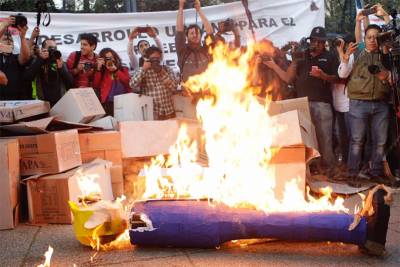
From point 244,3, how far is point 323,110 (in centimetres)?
265

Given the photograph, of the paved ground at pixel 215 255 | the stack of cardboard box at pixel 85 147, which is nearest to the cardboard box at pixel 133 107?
the stack of cardboard box at pixel 85 147

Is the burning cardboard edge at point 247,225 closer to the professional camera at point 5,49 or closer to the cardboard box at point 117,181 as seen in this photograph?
the cardboard box at point 117,181

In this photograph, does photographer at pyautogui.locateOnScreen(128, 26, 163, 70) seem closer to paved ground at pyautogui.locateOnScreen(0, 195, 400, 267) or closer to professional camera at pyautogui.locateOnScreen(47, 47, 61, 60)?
professional camera at pyautogui.locateOnScreen(47, 47, 61, 60)

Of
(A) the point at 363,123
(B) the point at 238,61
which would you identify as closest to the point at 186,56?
(B) the point at 238,61

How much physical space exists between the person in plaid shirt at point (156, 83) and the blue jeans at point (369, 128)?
248 cm

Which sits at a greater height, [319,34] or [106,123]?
[319,34]

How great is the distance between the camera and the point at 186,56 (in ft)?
22.5

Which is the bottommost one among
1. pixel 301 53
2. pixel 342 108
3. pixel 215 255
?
pixel 215 255

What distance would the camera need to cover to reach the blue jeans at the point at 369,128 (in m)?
6.15

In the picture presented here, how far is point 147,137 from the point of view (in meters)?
6.16

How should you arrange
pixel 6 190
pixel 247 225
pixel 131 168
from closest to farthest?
pixel 247 225
pixel 6 190
pixel 131 168

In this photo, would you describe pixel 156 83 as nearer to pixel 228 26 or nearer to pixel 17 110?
pixel 228 26

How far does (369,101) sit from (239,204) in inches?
121

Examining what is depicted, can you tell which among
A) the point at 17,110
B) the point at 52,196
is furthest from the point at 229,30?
the point at 52,196
